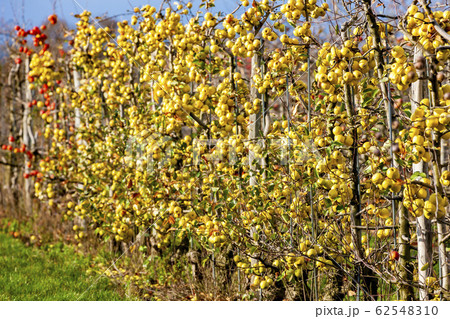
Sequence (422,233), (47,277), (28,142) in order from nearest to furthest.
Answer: (422,233) → (47,277) → (28,142)

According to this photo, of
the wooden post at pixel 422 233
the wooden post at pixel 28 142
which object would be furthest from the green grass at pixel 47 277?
the wooden post at pixel 422 233

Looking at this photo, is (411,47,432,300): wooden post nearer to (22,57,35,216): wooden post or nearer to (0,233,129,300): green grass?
(0,233,129,300): green grass

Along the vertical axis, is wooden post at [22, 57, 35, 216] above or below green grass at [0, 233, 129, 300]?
above

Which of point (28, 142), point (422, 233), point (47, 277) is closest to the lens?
point (422, 233)

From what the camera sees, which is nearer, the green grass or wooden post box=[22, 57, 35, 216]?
the green grass

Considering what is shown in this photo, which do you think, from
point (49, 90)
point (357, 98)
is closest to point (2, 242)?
point (49, 90)

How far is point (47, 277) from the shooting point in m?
4.24

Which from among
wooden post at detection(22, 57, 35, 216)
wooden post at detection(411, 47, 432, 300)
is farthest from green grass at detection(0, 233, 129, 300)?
wooden post at detection(411, 47, 432, 300)

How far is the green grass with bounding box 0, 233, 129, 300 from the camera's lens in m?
3.73

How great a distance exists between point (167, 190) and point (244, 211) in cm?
85

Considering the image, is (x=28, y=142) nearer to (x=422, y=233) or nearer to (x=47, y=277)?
(x=47, y=277)

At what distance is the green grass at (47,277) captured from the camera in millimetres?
3729

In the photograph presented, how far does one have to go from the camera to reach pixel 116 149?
4.50 metres

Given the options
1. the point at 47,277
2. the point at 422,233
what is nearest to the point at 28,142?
the point at 47,277
